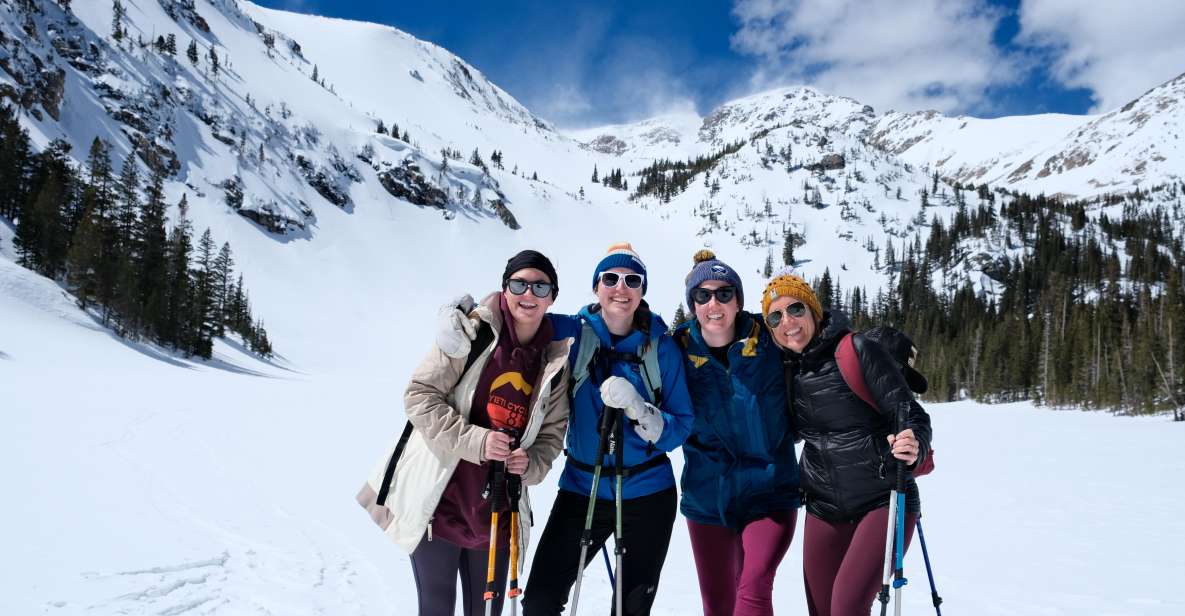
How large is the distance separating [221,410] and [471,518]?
1402 cm

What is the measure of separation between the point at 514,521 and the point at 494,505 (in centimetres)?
23

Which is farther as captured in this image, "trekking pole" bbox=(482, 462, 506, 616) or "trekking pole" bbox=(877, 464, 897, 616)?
"trekking pole" bbox=(877, 464, 897, 616)

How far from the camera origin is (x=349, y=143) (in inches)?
3728

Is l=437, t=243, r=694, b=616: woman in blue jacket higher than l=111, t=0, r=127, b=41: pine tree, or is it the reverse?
l=111, t=0, r=127, b=41: pine tree

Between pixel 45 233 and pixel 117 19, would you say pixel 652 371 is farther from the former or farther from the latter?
pixel 117 19

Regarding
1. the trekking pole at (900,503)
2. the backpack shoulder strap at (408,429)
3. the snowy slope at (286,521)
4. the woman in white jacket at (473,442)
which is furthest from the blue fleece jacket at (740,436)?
the snowy slope at (286,521)

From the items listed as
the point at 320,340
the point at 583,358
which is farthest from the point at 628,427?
the point at 320,340

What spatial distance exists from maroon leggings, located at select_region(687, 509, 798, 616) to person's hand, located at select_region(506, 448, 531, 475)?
4.38ft

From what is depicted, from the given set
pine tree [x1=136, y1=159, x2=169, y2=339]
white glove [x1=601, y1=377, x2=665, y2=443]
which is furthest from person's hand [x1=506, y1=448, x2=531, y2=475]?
pine tree [x1=136, y1=159, x2=169, y2=339]

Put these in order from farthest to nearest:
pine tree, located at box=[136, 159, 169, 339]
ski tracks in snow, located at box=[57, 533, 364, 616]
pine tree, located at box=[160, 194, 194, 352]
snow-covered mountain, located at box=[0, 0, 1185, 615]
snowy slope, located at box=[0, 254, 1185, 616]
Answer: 1. pine tree, located at box=[160, 194, 194, 352]
2. pine tree, located at box=[136, 159, 169, 339]
3. snow-covered mountain, located at box=[0, 0, 1185, 615]
4. snowy slope, located at box=[0, 254, 1185, 616]
5. ski tracks in snow, located at box=[57, 533, 364, 616]

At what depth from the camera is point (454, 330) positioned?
300 cm

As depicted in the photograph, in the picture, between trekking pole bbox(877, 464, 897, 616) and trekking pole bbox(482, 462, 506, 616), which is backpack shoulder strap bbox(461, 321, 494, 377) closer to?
trekking pole bbox(482, 462, 506, 616)

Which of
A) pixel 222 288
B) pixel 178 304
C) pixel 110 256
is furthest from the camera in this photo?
pixel 222 288

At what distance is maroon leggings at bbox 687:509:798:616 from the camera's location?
3330 mm
